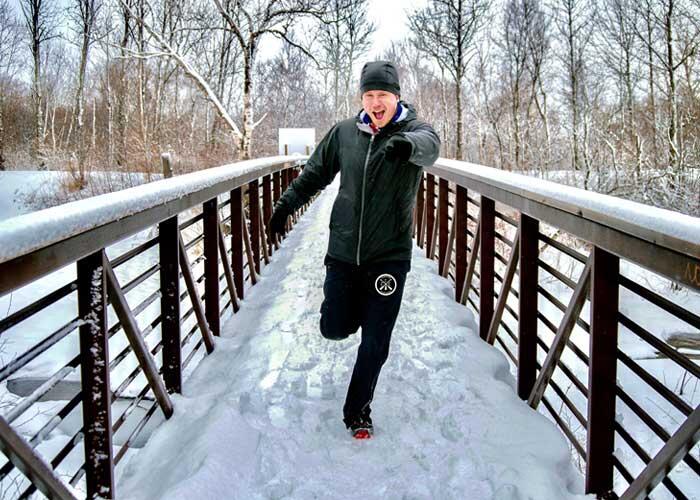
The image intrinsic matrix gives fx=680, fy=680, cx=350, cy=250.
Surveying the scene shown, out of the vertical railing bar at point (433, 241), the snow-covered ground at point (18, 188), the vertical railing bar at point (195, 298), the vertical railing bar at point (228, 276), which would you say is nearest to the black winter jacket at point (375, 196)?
the vertical railing bar at point (195, 298)

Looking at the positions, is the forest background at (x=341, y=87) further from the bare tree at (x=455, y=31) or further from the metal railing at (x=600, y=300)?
the metal railing at (x=600, y=300)

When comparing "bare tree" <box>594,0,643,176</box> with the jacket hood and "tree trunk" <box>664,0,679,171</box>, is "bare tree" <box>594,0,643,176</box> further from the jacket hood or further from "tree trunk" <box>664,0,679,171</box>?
the jacket hood

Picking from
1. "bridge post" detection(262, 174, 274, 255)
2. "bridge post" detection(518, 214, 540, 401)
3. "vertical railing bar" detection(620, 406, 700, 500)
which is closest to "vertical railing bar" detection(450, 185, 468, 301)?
"bridge post" detection(518, 214, 540, 401)

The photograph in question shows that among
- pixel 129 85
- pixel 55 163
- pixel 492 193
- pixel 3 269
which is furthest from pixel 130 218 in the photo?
pixel 129 85

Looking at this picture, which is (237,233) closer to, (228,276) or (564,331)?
(228,276)

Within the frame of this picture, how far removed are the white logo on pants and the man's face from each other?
643 millimetres

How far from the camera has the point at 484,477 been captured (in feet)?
8.33

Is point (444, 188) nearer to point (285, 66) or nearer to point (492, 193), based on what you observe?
point (492, 193)

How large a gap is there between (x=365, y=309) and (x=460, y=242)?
2294 mm

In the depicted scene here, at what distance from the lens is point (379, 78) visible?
284 centimetres

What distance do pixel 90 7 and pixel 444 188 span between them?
29836 mm

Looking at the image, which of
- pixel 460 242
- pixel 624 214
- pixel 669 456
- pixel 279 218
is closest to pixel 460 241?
pixel 460 242

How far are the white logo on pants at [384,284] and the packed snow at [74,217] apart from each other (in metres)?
0.95

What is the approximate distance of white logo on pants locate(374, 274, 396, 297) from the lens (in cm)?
291
